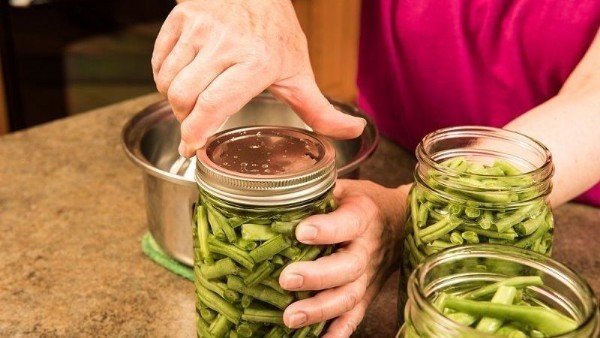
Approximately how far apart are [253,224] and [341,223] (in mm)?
87

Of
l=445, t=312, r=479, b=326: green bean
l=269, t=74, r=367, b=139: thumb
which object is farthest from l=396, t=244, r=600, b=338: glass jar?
l=269, t=74, r=367, b=139: thumb

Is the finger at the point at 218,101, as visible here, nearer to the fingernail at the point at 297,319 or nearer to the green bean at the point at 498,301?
the fingernail at the point at 297,319

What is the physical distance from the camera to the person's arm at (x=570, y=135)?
791 millimetres

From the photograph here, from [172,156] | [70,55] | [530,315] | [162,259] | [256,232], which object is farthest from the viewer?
[70,55]

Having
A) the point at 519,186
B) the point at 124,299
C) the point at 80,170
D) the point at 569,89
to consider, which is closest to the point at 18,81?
the point at 80,170

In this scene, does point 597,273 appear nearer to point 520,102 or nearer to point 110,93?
point 520,102

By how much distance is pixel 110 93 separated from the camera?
2.34 m

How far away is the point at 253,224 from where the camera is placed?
1.99ft

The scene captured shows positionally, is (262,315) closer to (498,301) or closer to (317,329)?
(317,329)

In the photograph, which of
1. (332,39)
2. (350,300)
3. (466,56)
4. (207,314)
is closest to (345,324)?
(350,300)

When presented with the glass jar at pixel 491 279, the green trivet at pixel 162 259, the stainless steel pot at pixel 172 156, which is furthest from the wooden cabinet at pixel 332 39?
the glass jar at pixel 491 279

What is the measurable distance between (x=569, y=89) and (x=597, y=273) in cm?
23

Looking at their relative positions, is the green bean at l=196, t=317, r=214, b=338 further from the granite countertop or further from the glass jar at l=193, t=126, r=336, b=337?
the granite countertop

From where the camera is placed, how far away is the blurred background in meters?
2.09
